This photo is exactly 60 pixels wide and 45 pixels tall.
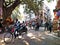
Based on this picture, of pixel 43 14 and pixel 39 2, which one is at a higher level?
pixel 39 2

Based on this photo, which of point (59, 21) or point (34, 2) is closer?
point (59, 21)

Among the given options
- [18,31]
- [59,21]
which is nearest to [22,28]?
[18,31]

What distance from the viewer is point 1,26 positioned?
23.7 metres

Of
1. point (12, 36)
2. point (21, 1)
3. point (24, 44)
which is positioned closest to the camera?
point (24, 44)

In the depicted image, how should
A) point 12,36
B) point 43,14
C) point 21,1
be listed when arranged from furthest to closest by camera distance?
point 43,14
point 21,1
point 12,36

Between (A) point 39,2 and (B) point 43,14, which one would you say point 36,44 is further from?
(B) point 43,14

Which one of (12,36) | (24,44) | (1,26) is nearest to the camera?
(24,44)

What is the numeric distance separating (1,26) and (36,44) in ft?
28.7

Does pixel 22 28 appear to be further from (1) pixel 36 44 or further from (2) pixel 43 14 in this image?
(2) pixel 43 14

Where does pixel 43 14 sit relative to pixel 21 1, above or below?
below

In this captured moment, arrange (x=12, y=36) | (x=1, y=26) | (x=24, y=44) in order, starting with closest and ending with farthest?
(x=24, y=44), (x=12, y=36), (x=1, y=26)

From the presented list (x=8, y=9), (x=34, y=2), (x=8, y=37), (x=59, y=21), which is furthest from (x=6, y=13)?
(x=8, y=37)

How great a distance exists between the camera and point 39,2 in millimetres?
27172

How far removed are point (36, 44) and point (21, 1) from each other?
423 inches
